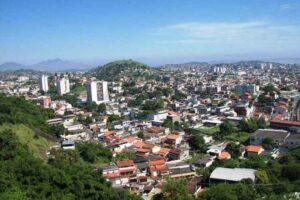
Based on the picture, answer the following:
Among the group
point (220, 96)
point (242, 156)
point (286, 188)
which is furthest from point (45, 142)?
point (220, 96)

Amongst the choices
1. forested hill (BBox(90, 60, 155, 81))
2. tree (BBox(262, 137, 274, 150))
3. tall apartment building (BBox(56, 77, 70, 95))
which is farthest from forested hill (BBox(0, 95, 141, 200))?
forested hill (BBox(90, 60, 155, 81))

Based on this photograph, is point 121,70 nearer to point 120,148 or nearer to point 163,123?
point 163,123

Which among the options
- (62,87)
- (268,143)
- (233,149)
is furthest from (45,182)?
(62,87)

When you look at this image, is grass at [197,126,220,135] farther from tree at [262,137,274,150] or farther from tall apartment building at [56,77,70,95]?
tall apartment building at [56,77,70,95]

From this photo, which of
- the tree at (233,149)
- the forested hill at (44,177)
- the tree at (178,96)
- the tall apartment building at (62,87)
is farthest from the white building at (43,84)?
the tree at (233,149)

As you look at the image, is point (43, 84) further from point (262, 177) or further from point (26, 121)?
point (262, 177)
